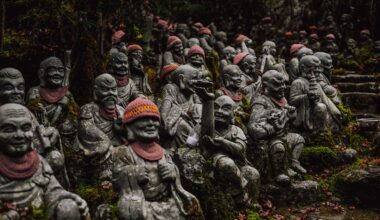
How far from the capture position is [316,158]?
1109 centimetres

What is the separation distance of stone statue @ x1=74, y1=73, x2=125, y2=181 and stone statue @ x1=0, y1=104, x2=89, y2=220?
235 cm

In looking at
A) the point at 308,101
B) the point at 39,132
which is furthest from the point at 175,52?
the point at 39,132

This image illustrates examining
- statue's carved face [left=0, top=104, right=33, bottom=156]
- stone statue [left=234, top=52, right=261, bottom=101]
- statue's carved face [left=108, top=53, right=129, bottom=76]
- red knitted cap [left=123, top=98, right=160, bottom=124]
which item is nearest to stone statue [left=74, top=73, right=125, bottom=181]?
red knitted cap [left=123, top=98, right=160, bottom=124]

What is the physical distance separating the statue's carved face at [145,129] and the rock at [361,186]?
457cm

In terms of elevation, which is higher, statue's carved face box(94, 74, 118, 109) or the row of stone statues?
statue's carved face box(94, 74, 118, 109)

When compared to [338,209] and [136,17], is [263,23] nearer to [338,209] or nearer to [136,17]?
[136,17]

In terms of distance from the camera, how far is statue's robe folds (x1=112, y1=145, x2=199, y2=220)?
629 cm

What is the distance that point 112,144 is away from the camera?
8727 mm

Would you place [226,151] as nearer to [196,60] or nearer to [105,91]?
[105,91]

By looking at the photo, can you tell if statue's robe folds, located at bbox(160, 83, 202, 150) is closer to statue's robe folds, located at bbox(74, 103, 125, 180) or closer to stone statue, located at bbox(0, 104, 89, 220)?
statue's robe folds, located at bbox(74, 103, 125, 180)

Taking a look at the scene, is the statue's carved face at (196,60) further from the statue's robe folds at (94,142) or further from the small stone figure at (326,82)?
the statue's robe folds at (94,142)

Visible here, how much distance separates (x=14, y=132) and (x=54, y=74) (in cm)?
353

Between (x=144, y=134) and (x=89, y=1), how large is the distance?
14.6 feet

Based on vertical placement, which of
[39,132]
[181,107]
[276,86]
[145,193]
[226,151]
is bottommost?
[145,193]
